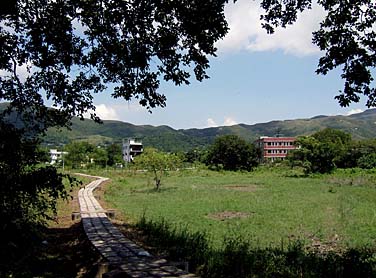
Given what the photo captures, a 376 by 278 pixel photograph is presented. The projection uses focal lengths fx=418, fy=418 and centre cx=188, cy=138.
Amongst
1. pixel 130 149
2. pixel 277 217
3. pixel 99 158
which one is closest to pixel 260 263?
pixel 277 217

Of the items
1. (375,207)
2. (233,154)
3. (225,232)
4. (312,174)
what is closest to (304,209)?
(375,207)

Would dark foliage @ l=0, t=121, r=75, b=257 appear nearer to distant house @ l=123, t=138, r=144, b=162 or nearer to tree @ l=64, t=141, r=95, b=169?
tree @ l=64, t=141, r=95, b=169

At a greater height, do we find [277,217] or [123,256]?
[123,256]

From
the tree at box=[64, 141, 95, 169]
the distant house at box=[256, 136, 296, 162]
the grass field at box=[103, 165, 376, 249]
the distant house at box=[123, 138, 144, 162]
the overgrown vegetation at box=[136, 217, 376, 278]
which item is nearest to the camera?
the overgrown vegetation at box=[136, 217, 376, 278]

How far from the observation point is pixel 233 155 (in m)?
69.2

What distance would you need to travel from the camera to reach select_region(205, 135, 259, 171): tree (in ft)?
226

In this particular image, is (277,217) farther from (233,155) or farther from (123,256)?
(233,155)

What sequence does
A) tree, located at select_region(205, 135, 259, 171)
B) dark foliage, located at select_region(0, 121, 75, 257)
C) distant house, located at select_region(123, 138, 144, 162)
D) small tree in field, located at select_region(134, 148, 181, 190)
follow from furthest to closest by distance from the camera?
distant house, located at select_region(123, 138, 144, 162)
tree, located at select_region(205, 135, 259, 171)
small tree in field, located at select_region(134, 148, 181, 190)
dark foliage, located at select_region(0, 121, 75, 257)

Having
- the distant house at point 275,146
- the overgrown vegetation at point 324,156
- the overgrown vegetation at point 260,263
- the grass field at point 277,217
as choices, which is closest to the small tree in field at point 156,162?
the grass field at point 277,217

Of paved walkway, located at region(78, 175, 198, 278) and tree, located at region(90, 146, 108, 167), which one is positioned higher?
paved walkway, located at region(78, 175, 198, 278)

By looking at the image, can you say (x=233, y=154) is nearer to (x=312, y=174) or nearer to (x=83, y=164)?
(x=312, y=174)

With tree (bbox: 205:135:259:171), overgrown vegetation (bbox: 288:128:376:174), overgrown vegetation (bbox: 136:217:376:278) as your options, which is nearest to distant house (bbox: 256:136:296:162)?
tree (bbox: 205:135:259:171)

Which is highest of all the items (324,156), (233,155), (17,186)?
(17,186)

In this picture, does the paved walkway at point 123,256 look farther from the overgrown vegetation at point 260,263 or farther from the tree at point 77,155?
the tree at point 77,155
